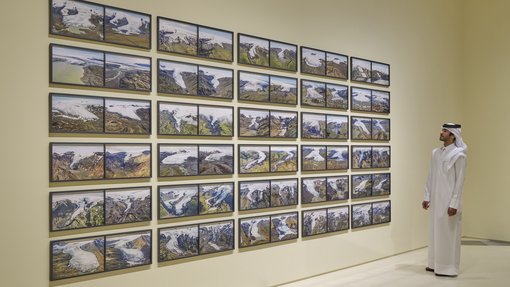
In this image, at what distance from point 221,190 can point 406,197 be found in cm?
472

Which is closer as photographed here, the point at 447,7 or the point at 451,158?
the point at 451,158

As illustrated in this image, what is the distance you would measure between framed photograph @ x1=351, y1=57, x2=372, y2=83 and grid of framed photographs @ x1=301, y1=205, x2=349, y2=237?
2.22 m

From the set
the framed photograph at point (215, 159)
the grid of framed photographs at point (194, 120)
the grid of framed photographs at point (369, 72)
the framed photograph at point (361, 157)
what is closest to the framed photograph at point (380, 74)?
the grid of framed photographs at point (369, 72)

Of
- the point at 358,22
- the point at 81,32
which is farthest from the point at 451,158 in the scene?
the point at 81,32

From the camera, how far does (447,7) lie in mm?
11086

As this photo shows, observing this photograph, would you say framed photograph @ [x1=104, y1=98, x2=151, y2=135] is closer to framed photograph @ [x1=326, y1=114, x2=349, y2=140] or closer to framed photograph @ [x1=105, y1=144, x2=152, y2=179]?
framed photograph @ [x1=105, y1=144, x2=152, y2=179]

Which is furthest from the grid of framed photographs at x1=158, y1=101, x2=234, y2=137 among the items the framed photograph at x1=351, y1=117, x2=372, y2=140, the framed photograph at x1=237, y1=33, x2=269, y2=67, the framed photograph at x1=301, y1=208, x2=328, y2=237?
the framed photograph at x1=351, y1=117, x2=372, y2=140

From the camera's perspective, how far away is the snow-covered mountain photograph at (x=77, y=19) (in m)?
5.05

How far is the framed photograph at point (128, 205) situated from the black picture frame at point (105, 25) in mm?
1646

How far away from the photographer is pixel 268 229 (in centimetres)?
714

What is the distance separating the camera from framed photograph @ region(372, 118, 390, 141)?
29.5 ft
